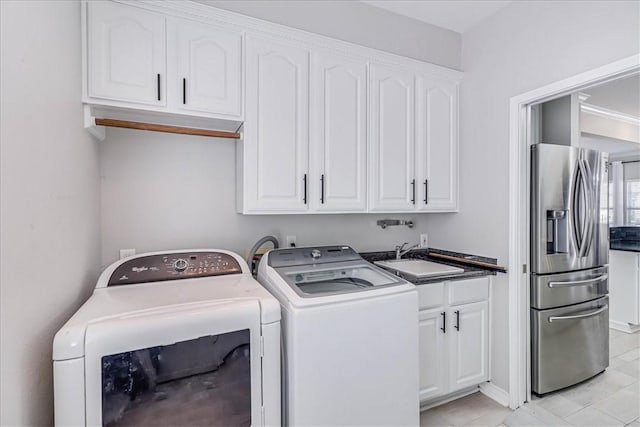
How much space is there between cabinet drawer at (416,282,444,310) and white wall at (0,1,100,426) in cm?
180

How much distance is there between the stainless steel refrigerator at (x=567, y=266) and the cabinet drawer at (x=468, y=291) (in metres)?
0.33

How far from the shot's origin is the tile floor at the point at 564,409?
1.99 meters

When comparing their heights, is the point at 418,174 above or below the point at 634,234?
above

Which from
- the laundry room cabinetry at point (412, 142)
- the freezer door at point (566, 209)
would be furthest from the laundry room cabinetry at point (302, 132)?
the freezer door at point (566, 209)

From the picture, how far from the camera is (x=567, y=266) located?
7.52ft

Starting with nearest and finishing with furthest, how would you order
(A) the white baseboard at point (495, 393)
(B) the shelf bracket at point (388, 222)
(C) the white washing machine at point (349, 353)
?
1. (C) the white washing machine at point (349, 353)
2. (A) the white baseboard at point (495, 393)
3. (B) the shelf bracket at point (388, 222)

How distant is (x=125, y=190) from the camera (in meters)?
1.81

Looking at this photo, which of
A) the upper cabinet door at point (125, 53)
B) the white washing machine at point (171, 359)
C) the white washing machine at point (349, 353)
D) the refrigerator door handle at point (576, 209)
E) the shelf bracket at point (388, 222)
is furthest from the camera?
the shelf bracket at point (388, 222)

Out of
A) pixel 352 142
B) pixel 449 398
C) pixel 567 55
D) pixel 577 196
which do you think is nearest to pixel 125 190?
pixel 352 142

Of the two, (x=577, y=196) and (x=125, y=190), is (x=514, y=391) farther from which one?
(x=125, y=190)

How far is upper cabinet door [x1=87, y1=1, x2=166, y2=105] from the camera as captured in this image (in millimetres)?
1486

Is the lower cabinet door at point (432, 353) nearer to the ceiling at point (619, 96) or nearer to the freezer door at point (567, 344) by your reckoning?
the freezer door at point (567, 344)

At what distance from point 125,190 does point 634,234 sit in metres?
5.59

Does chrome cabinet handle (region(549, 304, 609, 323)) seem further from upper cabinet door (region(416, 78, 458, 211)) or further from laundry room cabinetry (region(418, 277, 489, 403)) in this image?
upper cabinet door (region(416, 78, 458, 211))
